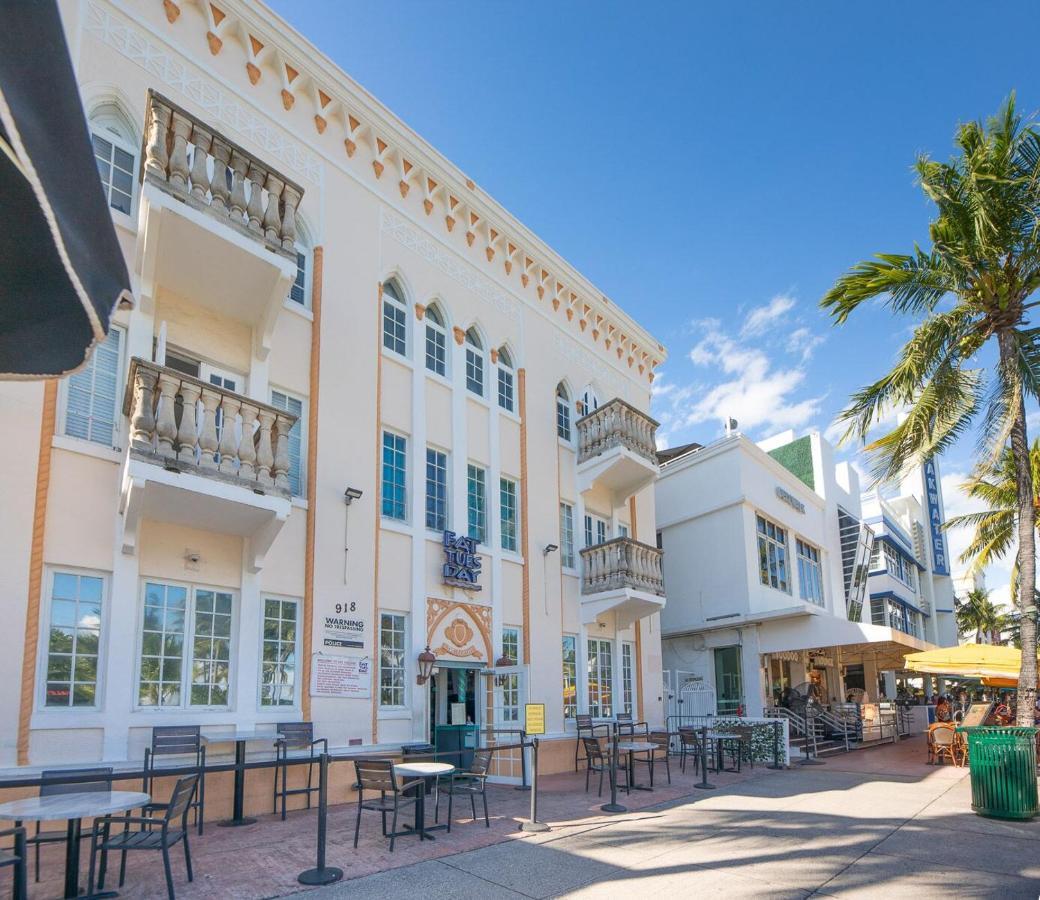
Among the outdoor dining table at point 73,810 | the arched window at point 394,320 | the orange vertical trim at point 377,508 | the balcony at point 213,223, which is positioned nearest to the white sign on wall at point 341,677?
the orange vertical trim at point 377,508

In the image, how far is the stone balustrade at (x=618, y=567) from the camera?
17234 millimetres

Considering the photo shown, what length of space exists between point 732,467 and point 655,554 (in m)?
5.65

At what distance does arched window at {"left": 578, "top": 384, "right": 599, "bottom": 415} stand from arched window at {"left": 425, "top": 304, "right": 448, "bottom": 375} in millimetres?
4797

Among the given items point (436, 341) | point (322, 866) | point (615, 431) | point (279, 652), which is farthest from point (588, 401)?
point (322, 866)

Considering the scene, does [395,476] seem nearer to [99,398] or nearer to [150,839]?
[99,398]

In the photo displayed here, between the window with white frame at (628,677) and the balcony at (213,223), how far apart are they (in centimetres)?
1140

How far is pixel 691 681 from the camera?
21922mm

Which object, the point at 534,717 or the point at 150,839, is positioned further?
the point at 534,717

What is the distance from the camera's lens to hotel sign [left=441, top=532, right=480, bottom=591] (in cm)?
1426

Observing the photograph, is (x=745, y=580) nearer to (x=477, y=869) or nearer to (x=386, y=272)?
(x=386, y=272)

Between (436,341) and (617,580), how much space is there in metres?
6.46

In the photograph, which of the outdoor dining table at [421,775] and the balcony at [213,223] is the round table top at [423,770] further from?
the balcony at [213,223]

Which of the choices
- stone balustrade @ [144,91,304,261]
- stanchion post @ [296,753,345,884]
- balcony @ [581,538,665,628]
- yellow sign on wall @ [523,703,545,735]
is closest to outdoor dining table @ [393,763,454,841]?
stanchion post @ [296,753,345,884]

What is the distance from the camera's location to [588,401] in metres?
19.8
